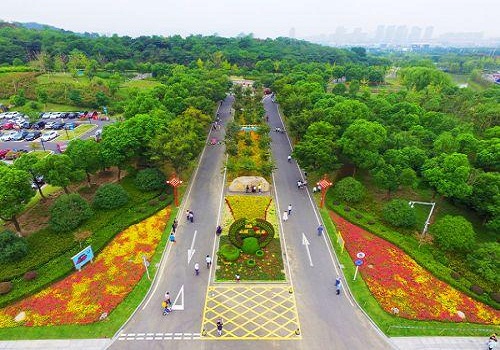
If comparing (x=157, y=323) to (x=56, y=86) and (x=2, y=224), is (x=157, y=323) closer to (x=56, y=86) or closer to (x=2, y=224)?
(x=2, y=224)

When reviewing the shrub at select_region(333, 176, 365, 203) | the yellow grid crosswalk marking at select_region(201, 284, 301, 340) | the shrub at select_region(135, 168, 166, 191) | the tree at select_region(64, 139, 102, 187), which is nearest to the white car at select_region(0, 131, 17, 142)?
the tree at select_region(64, 139, 102, 187)

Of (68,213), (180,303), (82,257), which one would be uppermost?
(68,213)

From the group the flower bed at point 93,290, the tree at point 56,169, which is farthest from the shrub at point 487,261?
the tree at point 56,169

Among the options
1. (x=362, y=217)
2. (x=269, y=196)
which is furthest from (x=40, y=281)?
(x=362, y=217)

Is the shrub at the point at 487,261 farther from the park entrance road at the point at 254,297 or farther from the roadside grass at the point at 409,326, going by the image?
the park entrance road at the point at 254,297

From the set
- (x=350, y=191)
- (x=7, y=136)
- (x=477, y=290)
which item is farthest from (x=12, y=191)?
(x=477, y=290)

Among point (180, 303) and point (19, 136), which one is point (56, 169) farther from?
point (19, 136)
